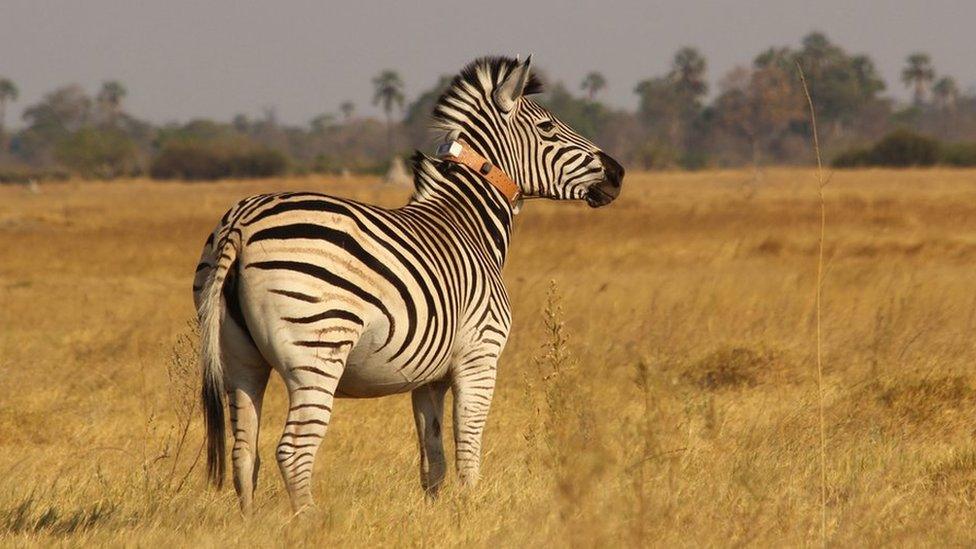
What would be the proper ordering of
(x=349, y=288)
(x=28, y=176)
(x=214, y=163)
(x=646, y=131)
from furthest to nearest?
1. (x=646, y=131)
2. (x=214, y=163)
3. (x=28, y=176)
4. (x=349, y=288)

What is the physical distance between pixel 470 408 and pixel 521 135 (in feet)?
4.43

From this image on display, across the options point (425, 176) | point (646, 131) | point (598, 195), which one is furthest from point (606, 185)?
point (646, 131)

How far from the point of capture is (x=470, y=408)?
5566 mm

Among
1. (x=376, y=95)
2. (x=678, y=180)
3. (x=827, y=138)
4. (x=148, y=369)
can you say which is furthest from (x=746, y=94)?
(x=148, y=369)

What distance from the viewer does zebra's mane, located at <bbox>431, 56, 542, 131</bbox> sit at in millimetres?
6121

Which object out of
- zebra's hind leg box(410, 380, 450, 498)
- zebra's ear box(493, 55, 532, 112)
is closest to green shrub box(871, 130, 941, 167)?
zebra's ear box(493, 55, 532, 112)

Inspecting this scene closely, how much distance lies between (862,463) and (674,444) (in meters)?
0.85

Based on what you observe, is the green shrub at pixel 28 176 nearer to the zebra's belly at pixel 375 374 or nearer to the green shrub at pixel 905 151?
the green shrub at pixel 905 151

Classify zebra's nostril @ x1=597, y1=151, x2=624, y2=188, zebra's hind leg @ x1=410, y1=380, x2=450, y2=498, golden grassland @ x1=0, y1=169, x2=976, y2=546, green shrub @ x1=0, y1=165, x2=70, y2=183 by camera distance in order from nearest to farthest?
golden grassland @ x1=0, y1=169, x2=976, y2=546
zebra's hind leg @ x1=410, y1=380, x2=450, y2=498
zebra's nostril @ x1=597, y1=151, x2=624, y2=188
green shrub @ x1=0, y1=165, x2=70, y2=183

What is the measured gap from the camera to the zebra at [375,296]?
4742 millimetres

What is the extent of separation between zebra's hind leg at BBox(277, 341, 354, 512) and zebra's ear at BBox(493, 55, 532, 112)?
1715 mm

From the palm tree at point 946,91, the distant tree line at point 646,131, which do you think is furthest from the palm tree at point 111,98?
the palm tree at point 946,91

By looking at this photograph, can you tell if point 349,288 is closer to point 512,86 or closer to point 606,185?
point 512,86

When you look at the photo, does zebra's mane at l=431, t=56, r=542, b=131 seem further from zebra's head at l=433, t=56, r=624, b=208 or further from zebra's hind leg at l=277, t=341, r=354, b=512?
zebra's hind leg at l=277, t=341, r=354, b=512
